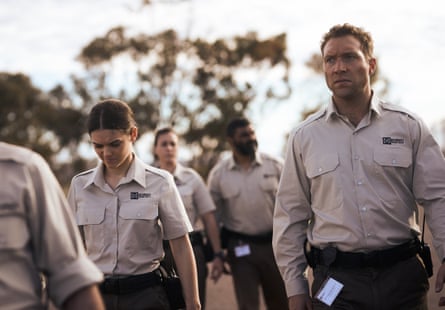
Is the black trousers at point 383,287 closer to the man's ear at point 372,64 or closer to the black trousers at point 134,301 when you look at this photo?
the black trousers at point 134,301

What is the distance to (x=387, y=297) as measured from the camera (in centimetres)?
368

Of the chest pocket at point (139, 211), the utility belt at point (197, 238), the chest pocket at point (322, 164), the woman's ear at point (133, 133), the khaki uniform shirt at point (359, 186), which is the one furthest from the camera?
the utility belt at point (197, 238)

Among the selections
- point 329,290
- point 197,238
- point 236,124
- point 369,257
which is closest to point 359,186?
point 369,257

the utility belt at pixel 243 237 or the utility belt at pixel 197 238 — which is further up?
the utility belt at pixel 197 238

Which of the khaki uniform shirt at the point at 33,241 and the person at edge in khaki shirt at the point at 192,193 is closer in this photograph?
the khaki uniform shirt at the point at 33,241

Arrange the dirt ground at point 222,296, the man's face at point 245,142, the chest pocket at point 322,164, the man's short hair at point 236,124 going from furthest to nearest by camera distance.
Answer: the dirt ground at point 222,296
the man's short hair at point 236,124
the man's face at point 245,142
the chest pocket at point 322,164

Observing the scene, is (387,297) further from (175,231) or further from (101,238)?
(101,238)

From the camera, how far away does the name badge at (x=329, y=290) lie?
378cm

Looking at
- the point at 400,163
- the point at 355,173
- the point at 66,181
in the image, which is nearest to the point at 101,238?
the point at 355,173

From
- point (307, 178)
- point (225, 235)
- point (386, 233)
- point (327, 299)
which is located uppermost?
point (307, 178)

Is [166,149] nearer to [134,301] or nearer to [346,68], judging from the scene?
[134,301]

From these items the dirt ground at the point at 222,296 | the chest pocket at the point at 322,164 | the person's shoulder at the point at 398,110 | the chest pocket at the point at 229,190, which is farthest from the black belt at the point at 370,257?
the dirt ground at the point at 222,296

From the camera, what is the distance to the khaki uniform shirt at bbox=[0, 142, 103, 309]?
2.10m

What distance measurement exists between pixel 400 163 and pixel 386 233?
423 millimetres
